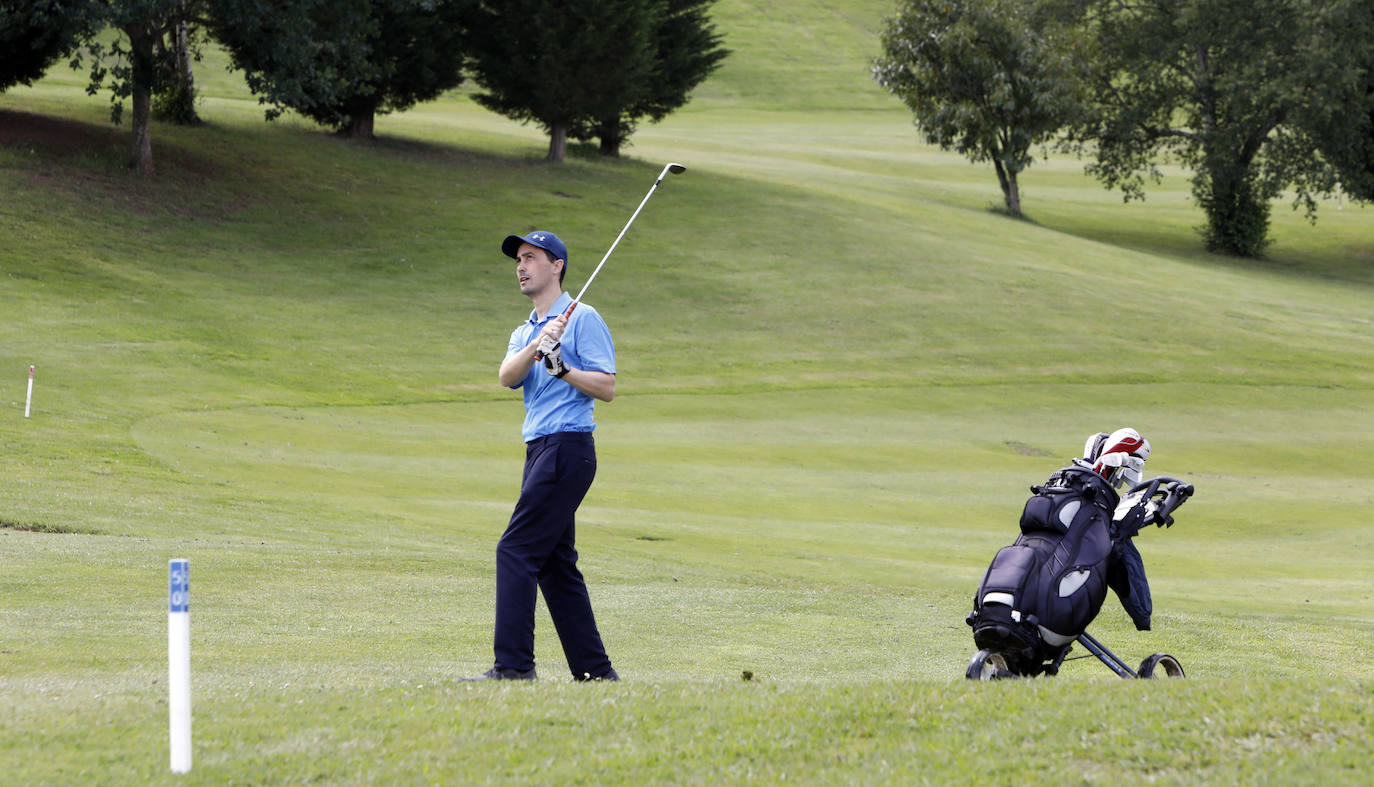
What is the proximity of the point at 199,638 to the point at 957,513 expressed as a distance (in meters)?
14.6

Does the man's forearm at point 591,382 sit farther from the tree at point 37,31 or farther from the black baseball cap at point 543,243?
the tree at point 37,31

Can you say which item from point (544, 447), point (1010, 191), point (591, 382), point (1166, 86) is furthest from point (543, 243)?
point (1166, 86)

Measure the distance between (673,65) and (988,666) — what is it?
60219 millimetres

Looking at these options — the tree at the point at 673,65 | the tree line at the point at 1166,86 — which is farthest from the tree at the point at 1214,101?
the tree at the point at 673,65

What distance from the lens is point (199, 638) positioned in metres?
10.0

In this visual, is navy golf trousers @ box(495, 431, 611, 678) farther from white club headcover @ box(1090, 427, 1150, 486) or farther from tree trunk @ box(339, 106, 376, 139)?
tree trunk @ box(339, 106, 376, 139)

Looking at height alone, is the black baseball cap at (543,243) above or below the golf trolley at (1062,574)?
above

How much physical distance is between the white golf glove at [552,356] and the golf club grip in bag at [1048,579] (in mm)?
2863

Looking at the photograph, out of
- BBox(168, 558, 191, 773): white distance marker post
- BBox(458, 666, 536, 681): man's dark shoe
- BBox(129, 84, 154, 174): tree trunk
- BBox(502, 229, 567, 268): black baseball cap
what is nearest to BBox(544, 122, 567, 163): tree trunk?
BBox(129, 84, 154, 174): tree trunk

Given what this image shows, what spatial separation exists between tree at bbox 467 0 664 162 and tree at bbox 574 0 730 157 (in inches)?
181

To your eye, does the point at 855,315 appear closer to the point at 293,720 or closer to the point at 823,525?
the point at 823,525

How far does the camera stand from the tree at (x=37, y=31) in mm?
39062

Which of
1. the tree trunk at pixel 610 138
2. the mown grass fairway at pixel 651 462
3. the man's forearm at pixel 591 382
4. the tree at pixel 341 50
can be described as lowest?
the mown grass fairway at pixel 651 462

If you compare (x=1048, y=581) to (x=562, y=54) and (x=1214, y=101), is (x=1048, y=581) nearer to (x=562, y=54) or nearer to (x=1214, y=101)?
(x=562, y=54)
